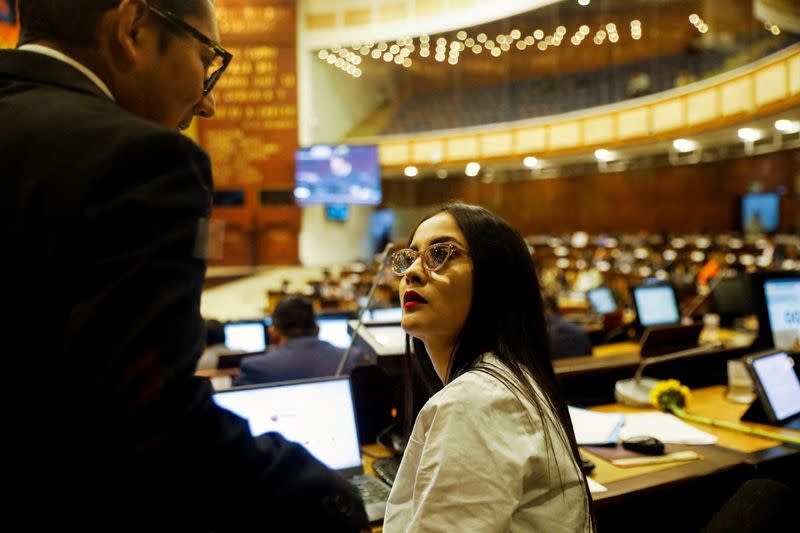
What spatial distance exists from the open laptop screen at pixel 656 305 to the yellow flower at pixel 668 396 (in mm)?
2320

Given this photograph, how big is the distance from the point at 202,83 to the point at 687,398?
2.51 metres

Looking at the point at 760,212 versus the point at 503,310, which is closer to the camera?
the point at 503,310

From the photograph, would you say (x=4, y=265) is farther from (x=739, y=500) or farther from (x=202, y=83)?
(x=739, y=500)

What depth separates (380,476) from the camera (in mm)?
2035

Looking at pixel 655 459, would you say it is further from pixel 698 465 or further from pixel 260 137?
pixel 260 137

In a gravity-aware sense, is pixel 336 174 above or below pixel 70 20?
above

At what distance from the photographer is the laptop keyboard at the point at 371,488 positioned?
1.87 metres

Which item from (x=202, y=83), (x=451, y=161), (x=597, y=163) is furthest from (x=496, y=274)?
(x=597, y=163)

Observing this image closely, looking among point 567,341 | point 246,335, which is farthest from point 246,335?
point 567,341

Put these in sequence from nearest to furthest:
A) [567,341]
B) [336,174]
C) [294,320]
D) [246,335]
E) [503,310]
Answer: [503,310] → [294,320] → [567,341] → [246,335] → [336,174]

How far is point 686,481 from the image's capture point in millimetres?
1880

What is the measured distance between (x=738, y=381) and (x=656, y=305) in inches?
81.7

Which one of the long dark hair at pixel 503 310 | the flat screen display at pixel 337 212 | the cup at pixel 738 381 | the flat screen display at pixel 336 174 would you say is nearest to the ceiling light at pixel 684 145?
the flat screen display at pixel 336 174

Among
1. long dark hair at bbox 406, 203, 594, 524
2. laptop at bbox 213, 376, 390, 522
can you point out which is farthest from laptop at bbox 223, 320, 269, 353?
long dark hair at bbox 406, 203, 594, 524
